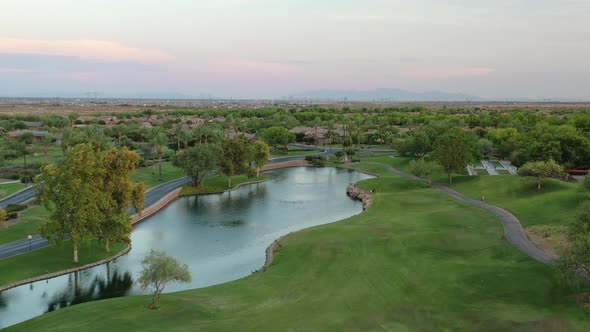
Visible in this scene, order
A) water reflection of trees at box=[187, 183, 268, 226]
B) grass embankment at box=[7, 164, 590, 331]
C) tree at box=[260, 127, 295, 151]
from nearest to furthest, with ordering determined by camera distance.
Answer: grass embankment at box=[7, 164, 590, 331] → water reflection of trees at box=[187, 183, 268, 226] → tree at box=[260, 127, 295, 151]

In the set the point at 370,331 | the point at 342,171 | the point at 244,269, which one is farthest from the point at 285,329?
the point at 342,171

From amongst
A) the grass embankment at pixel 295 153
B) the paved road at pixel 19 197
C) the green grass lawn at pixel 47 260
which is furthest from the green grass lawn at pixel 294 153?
the green grass lawn at pixel 47 260

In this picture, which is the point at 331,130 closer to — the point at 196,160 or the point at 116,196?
the point at 196,160

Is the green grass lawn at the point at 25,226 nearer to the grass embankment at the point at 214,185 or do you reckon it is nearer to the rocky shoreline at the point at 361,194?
the grass embankment at the point at 214,185

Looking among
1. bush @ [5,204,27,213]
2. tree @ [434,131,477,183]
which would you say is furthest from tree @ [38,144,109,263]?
tree @ [434,131,477,183]

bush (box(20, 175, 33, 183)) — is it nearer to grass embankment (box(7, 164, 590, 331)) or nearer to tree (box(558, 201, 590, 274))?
grass embankment (box(7, 164, 590, 331))

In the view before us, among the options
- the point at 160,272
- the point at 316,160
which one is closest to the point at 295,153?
the point at 316,160

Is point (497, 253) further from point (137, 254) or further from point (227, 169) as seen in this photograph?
point (227, 169)
